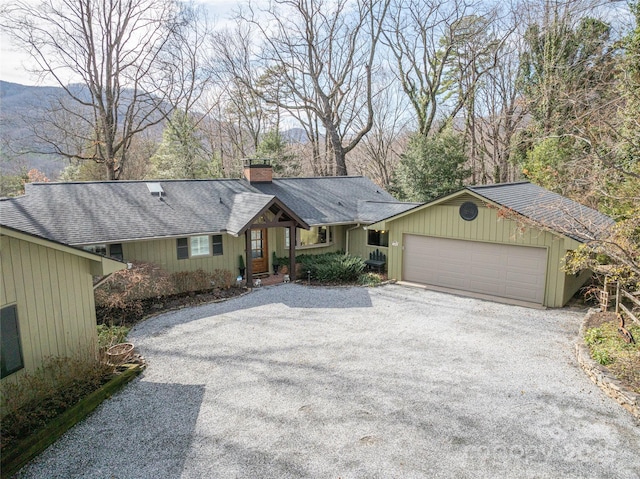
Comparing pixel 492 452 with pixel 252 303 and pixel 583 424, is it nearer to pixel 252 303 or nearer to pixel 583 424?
pixel 583 424

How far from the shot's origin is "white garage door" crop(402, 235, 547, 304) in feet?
41.3

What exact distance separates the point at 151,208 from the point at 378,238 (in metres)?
9.11

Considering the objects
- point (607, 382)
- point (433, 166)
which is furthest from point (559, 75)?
point (607, 382)

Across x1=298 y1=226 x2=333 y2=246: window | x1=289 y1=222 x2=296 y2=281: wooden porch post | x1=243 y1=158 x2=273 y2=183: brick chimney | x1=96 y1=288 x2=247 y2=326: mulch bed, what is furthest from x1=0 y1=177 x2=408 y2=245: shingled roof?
x1=96 y1=288 x2=247 y2=326: mulch bed

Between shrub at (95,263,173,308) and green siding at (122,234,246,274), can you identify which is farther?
green siding at (122,234,246,274)

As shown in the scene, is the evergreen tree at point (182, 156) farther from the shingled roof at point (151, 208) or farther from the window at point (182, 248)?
the window at point (182, 248)

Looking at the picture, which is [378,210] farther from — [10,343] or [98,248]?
[10,343]

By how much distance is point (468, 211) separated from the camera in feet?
44.2

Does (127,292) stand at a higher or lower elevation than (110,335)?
higher

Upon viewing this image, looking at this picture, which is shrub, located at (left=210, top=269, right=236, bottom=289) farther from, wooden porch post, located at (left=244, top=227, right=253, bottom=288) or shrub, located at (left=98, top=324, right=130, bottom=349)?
shrub, located at (left=98, top=324, right=130, bottom=349)

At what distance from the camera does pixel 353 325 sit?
11047 mm

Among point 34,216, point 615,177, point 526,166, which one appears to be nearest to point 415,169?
point 526,166

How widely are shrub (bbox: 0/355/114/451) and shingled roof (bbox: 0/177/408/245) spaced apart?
540 cm

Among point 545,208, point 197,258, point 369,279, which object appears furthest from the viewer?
point 369,279
